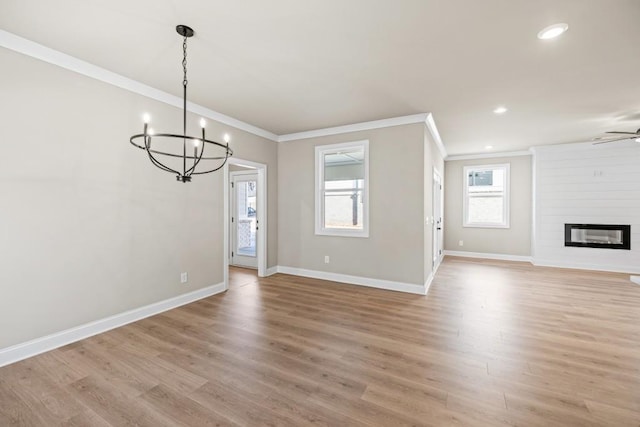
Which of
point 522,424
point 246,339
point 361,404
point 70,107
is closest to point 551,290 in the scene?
point 522,424

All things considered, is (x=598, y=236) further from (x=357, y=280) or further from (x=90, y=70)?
(x=90, y=70)

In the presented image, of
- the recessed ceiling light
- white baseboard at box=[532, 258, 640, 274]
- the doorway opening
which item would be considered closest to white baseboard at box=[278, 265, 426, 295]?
the doorway opening

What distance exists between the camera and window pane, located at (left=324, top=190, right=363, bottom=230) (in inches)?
197

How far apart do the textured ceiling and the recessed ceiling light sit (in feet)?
0.17

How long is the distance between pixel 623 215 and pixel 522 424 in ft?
21.9

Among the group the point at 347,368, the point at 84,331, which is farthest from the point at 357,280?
the point at 84,331

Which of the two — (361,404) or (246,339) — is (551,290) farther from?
(246,339)

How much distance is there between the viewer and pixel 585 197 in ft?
20.5

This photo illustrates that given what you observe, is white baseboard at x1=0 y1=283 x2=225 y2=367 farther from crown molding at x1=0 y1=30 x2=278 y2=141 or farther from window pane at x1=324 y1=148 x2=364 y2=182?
window pane at x1=324 y1=148 x2=364 y2=182

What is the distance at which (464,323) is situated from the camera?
3307mm

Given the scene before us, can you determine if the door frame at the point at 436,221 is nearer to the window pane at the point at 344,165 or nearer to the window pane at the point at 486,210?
the window pane at the point at 344,165

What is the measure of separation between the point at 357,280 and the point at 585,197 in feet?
18.1

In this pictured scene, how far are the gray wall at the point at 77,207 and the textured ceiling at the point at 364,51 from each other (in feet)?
1.33

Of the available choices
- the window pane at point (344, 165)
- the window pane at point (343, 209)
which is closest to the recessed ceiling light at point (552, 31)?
the window pane at point (344, 165)
